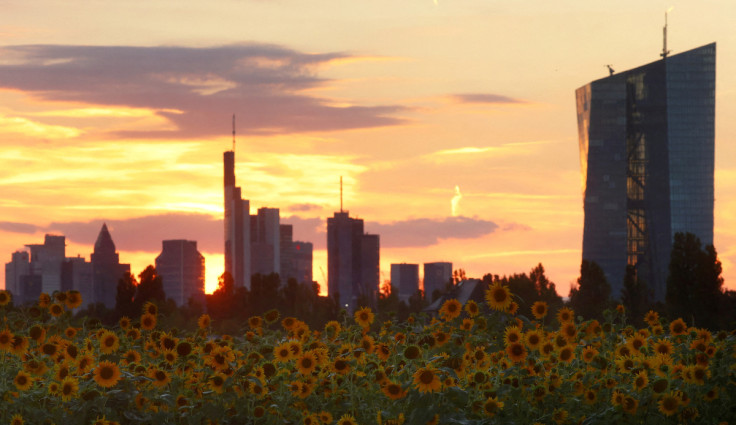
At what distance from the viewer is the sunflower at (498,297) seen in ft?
50.6

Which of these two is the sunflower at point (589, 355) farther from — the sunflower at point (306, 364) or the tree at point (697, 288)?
the tree at point (697, 288)

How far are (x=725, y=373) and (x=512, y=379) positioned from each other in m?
3.23

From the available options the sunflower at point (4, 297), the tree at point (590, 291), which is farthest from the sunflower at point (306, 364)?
the tree at point (590, 291)

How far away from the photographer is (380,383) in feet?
41.7

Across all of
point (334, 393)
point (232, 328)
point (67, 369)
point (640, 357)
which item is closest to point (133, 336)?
point (67, 369)

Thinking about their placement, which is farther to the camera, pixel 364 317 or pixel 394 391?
pixel 364 317

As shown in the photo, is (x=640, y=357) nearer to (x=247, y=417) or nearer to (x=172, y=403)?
(x=247, y=417)

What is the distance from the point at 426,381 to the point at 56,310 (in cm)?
803

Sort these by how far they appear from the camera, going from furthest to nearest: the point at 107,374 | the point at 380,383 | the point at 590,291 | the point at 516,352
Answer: the point at 590,291 < the point at 516,352 < the point at 107,374 < the point at 380,383

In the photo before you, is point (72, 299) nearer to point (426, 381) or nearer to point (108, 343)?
point (108, 343)

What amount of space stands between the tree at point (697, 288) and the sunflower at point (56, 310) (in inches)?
2527

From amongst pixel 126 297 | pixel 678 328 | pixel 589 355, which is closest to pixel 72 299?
pixel 589 355

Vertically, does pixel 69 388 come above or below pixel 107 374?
below

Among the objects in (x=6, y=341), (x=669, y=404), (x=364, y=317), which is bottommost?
(x=669, y=404)
